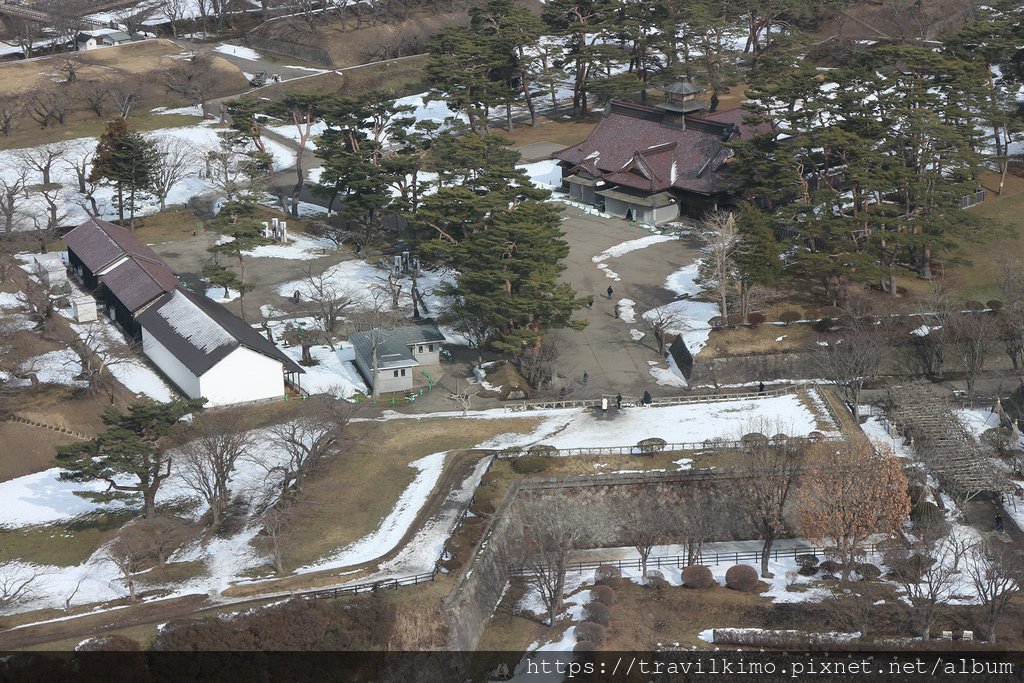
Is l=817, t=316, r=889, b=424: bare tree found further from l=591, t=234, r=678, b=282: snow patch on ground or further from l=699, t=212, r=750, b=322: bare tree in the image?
l=591, t=234, r=678, b=282: snow patch on ground

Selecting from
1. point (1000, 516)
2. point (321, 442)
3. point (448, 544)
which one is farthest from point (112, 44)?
point (1000, 516)

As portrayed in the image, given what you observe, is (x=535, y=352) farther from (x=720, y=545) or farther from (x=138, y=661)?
(x=138, y=661)

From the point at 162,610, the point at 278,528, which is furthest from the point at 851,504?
the point at 162,610

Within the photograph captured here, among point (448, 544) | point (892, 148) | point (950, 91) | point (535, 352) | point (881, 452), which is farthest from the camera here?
point (950, 91)

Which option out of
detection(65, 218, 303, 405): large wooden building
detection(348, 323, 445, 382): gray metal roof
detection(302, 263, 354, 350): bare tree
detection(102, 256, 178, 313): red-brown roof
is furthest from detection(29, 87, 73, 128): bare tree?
detection(348, 323, 445, 382): gray metal roof

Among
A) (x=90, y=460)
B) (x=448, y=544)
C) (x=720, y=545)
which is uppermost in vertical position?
(x=90, y=460)

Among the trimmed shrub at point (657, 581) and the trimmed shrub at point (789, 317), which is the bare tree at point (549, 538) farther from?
the trimmed shrub at point (789, 317)

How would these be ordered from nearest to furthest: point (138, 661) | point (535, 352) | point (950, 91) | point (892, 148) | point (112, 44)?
point (138, 661) < point (535, 352) < point (892, 148) < point (950, 91) < point (112, 44)
